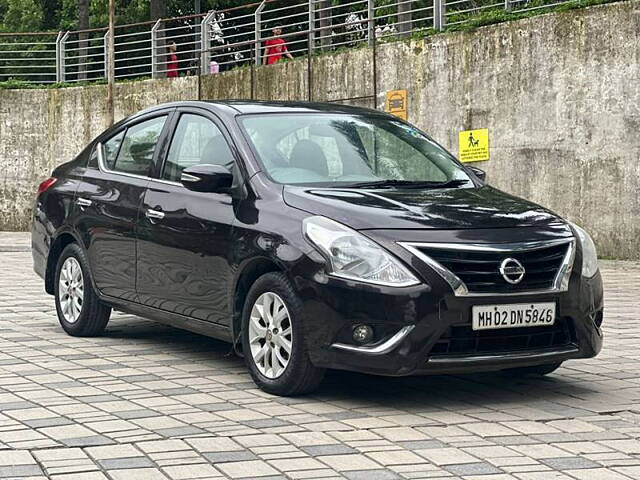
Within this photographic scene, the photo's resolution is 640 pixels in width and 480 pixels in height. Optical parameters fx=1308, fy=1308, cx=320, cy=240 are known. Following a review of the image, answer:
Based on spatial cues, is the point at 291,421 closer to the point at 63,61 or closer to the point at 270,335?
the point at 270,335

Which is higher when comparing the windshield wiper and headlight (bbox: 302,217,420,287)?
the windshield wiper

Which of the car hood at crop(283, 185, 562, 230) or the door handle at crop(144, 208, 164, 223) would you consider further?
the door handle at crop(144, 208, 164, 223)

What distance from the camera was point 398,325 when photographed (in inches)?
251

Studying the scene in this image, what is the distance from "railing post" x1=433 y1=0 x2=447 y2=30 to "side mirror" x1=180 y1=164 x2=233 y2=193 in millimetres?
13313

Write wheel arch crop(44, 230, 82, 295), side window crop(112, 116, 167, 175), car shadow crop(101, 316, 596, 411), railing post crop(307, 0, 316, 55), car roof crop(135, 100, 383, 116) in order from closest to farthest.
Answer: car shadow crop(101, 316, 596, 411) < car roof crop(135, 100, 383, 116) < side window crop(112, 116, 167, 175) < wheel arch crop(44, 230, 82, 295) < railing post crop(307, 0, 316, 55)

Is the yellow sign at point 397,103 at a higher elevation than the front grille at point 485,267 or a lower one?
higher

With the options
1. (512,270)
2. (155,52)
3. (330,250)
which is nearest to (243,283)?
(330,250)

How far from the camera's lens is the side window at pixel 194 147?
780cm

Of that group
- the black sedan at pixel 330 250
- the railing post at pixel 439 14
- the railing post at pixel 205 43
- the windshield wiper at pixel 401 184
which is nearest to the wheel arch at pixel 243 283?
the black sedan at pixel 330 250

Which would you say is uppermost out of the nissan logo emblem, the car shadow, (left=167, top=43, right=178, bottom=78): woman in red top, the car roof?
(left=167, top=43, right=178, bottom=78): woman in red top

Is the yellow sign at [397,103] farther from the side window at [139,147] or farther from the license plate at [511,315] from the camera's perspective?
the license plate at [511,315]

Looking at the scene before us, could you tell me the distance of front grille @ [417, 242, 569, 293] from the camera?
642 centimetres

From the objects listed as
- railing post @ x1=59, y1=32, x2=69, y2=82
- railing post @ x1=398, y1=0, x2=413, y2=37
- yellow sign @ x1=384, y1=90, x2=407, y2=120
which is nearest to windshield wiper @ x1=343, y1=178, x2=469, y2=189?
yellow sign @ x1=384, y1=90, x2=407, y2=120

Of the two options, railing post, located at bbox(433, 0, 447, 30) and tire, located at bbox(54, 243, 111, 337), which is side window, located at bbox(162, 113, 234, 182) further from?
railing post, located at bbox(433, 0, 447, 30)
